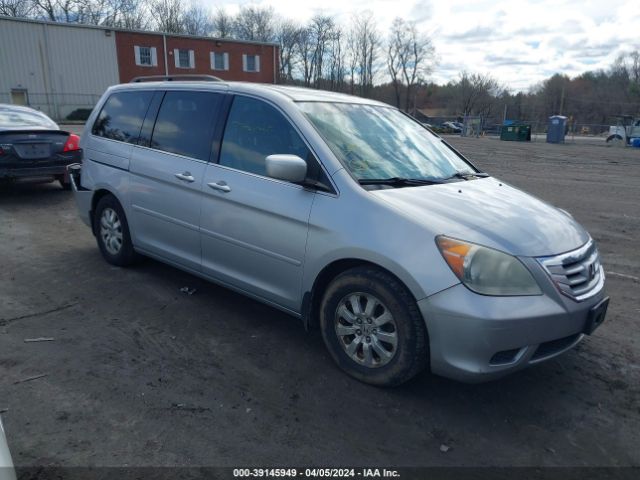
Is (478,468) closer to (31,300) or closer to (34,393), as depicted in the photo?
(34,393)

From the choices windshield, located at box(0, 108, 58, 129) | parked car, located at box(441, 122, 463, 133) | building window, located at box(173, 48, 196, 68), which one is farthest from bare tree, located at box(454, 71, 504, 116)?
windshield, located at box(0, 108, 58, 129)

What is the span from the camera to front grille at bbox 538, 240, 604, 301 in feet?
9.54

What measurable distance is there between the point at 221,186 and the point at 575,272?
2.55m

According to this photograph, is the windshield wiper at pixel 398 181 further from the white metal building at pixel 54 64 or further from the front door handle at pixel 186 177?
the white metal building at pixel 54 64

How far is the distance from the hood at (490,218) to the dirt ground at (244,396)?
3.31ft

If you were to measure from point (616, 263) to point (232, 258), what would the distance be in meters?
4.69

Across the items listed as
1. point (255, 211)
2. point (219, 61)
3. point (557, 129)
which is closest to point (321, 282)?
point (255, 211)

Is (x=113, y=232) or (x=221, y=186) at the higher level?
(x=221, y=186)

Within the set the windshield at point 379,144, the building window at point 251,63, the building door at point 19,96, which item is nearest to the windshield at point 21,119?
the windshield at point 379,144

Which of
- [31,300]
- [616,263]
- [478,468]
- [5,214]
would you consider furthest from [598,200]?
[5,214]

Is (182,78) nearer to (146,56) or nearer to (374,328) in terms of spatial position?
(374,328)

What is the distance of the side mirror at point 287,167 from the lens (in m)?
3.27

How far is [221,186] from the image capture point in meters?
3.89

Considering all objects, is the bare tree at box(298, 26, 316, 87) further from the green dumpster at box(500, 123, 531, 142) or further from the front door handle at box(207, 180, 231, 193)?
the front door handle at box(207, 180, 231, 193)
